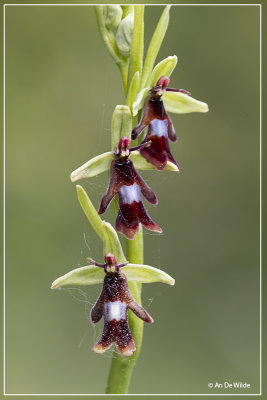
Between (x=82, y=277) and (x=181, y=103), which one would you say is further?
(x=181, y=103)

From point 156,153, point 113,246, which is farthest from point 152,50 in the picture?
point 113,246

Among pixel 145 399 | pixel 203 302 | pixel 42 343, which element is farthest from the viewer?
pixel 203 302

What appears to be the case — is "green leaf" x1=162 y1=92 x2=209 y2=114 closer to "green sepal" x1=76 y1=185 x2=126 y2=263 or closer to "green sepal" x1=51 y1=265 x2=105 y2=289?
"green sepal" x1=76 y1=185 x2=126 y2=263

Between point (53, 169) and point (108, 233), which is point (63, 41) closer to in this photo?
point (53, 169)

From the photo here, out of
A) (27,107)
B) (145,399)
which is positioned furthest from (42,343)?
(27,107)

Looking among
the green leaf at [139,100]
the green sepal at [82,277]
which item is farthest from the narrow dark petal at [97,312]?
the green leaf at [139,100]

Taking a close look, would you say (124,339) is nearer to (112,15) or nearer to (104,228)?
(104,228)

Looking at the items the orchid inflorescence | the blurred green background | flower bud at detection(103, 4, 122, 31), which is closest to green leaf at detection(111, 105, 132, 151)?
the orchid inflorescence
